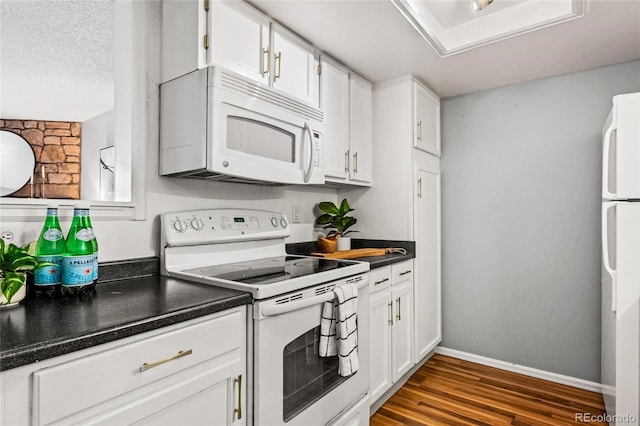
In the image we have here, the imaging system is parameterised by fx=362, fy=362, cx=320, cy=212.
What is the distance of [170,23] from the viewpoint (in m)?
1.60

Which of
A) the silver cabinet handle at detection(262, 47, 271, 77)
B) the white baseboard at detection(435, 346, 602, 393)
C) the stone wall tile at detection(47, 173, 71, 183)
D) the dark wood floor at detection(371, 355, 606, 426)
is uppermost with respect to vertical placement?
the silver cabinet handle at detection(262, 47, 271, 77)

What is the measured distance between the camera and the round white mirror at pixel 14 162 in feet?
6.68

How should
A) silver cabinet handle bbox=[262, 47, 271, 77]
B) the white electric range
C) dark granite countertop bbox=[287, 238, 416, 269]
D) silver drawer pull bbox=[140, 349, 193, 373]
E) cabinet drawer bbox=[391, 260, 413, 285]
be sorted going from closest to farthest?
silver drawer pull bbox=[140, 349, 193, 373]
the white electric range
silver cabinet handle bbox=[262, 47, 271, 77]
dark granite countertop bbox=[287, 238, 416, 269]
cabinet drawer bbox=[391, 260, 413, 285]

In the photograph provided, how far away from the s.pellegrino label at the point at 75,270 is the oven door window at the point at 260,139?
2.25 feet

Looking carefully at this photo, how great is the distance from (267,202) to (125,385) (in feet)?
4.68

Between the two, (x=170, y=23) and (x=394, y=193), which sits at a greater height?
(x=170, y=23)

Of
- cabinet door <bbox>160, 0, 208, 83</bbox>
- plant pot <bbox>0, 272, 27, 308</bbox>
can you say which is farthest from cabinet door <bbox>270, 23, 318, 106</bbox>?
plant pot <bbox>0, 272, 27, 308</bbox>

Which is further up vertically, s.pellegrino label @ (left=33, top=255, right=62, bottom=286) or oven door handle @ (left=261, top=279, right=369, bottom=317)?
s.pellegrino label @ (left=33, top=255, right=62, bottom=286)

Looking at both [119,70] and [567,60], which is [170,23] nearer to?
[119,70]

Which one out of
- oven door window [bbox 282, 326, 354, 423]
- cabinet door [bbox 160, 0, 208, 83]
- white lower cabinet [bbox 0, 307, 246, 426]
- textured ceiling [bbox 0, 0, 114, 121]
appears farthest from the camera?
textured ceiling [bbox 0, 0, 114, 121]

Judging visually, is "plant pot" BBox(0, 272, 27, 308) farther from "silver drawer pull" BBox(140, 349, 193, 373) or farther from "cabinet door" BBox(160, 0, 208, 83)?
"cabinet door" BBox(160, 0, 208, 83)

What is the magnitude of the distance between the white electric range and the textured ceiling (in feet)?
4.35

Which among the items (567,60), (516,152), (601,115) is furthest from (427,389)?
(567,60)

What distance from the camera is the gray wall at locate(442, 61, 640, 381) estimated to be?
7.89 ft
